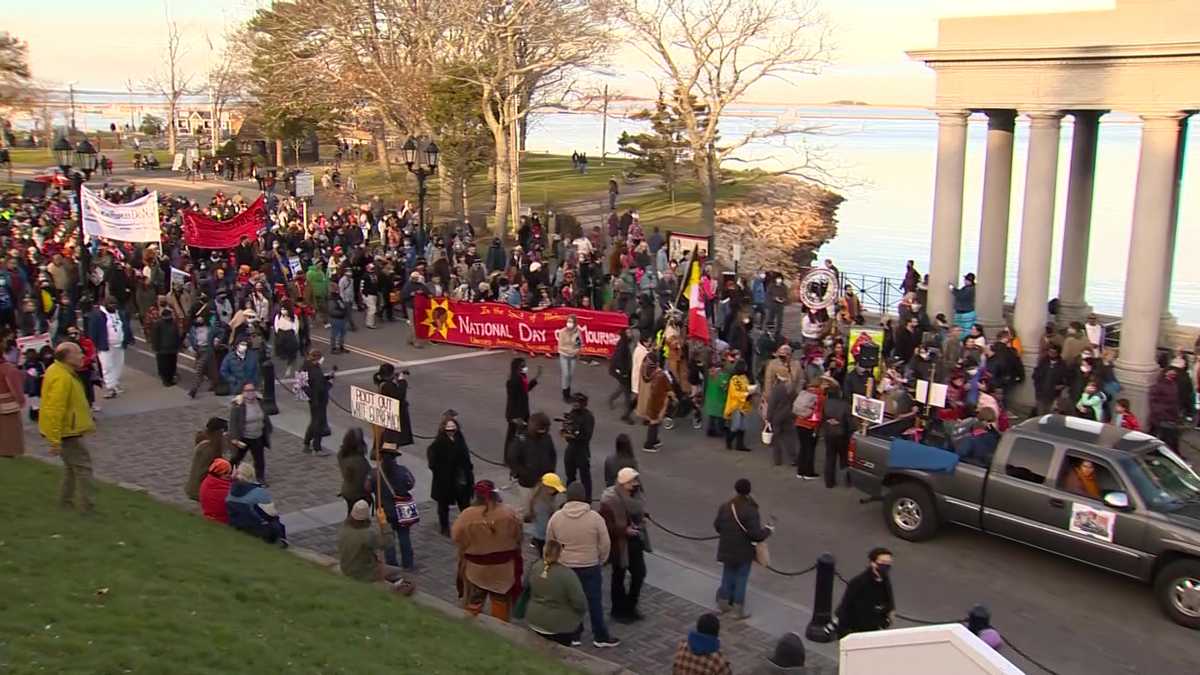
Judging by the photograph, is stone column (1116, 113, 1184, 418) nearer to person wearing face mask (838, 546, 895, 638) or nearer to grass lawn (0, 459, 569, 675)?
person wearing face mask (838, 546, 895, 638)

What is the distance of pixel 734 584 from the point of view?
11305mm

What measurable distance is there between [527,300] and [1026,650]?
15548 mm

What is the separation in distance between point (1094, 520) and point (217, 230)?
21.6 meters

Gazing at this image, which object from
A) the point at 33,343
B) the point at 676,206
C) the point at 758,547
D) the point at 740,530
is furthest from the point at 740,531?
the point at 676,206

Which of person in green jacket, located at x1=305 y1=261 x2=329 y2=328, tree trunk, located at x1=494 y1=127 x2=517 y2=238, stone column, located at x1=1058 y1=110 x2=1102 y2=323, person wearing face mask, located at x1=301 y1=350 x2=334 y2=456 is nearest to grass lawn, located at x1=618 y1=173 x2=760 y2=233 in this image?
tree trunk, located at x1=494 y1=127 x2=517 y2=238

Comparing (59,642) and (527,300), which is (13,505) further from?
(527,300)

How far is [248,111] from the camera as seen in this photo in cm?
7388

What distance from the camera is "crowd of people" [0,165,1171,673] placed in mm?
10445

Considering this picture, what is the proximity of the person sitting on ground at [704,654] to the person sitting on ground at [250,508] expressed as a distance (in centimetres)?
557

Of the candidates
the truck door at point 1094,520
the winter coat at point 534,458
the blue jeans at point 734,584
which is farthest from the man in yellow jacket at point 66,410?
the truck door at point 1094,520

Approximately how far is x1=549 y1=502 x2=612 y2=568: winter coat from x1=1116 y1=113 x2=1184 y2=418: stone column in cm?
1240

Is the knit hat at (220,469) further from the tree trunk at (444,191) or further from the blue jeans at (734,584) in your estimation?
the tree trunk at (444,191)

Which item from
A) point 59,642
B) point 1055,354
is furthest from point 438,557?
point 1055,354

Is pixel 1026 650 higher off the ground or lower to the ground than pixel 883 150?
lower
